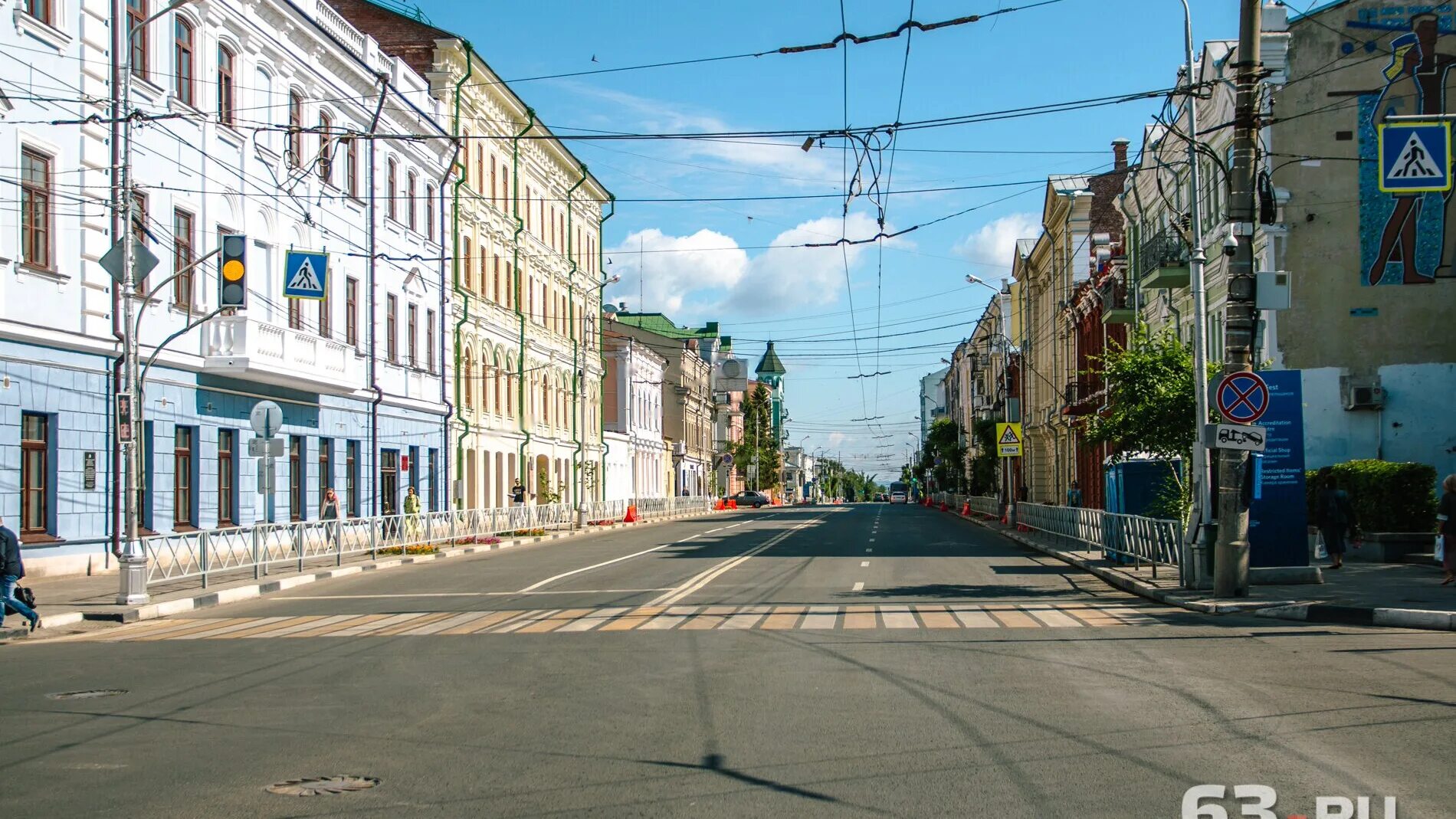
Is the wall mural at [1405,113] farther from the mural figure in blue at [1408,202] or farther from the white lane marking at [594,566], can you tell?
the white lane marking at [594,566]

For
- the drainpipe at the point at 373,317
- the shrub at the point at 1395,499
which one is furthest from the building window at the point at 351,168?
the shrub at the point at 1395,499

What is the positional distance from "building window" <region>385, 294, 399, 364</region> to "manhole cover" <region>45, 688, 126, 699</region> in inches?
1152

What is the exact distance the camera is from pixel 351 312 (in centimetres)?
3747

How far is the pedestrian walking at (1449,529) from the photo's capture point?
59.9 feet

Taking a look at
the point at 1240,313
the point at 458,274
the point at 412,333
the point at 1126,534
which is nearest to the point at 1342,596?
the point at 1240,313

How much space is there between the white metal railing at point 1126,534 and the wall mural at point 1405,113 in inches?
335

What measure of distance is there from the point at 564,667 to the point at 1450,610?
1030cm

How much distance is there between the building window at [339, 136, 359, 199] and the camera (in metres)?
36.7

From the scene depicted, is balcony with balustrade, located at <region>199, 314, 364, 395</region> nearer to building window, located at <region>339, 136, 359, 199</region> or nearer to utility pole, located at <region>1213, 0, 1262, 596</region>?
building window, located at <region>339, 136, 359, 199</region>

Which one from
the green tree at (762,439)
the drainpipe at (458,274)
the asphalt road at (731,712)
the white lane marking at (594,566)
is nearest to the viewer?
the asphalt road at (731,712)

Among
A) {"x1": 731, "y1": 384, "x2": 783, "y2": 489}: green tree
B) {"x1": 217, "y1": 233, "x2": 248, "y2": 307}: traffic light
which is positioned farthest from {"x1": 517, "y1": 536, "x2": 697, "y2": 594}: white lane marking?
{"x1": 731, "y1": 384, "x2": 783, "y2": 489}: green tree

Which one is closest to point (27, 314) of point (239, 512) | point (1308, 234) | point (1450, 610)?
point (239, 512)

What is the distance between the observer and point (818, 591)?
2050cm

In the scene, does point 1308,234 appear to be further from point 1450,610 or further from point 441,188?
point 441,188
